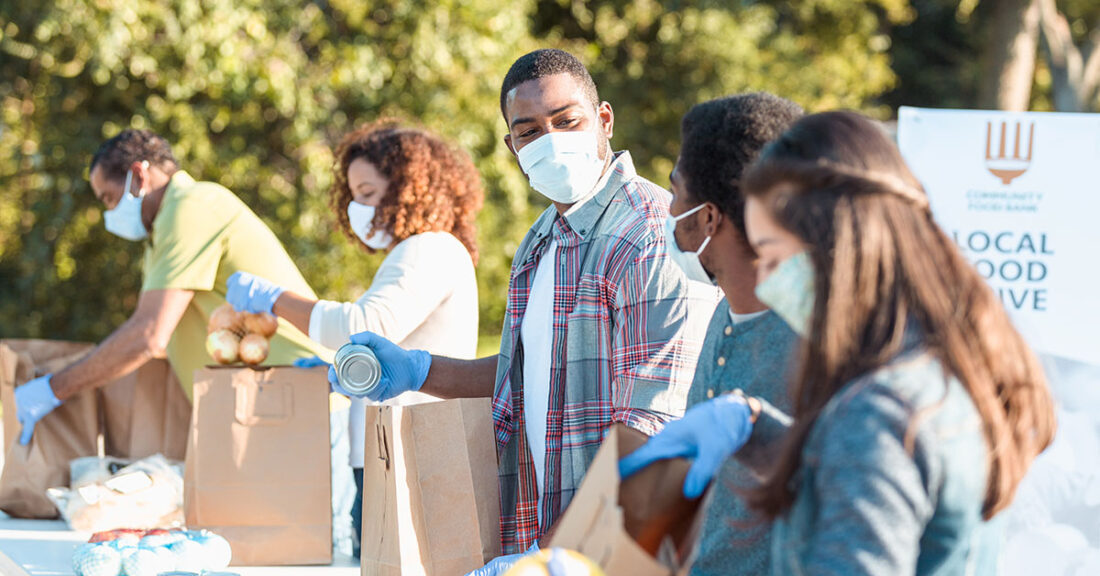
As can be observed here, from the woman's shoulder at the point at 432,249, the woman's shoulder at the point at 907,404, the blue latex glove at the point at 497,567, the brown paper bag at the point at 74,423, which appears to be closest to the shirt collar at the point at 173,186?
the brown paper bag at the point at 74,423

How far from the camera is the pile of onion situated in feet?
9.82

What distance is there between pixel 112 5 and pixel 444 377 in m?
5.53

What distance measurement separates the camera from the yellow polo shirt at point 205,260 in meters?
3.38

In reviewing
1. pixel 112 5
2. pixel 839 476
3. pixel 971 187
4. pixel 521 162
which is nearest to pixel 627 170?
pixel 521 162

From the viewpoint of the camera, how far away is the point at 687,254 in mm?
1812

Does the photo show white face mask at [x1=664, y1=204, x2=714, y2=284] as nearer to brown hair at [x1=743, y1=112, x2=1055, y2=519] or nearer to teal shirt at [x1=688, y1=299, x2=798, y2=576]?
teal shirt at [x1=688, y1=299, x2=798, y2=576]

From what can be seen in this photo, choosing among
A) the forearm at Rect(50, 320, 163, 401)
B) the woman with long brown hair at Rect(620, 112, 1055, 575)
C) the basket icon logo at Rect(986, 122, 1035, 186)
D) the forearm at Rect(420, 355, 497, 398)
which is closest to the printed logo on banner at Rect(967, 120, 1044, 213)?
the basket icon logo at Rect(986, 122, 1035, 186)

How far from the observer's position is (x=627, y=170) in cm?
234

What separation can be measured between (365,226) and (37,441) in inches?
55.4

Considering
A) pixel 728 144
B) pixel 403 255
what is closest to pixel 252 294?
pixel 403 255

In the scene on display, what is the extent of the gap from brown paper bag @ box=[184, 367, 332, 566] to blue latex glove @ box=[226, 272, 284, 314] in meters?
0.26

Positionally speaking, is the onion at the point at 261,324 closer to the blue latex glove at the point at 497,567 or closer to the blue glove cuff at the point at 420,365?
the blue glove cuff at the point at 420,365

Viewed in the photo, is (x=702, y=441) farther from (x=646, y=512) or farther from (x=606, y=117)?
(x=606, y=117)

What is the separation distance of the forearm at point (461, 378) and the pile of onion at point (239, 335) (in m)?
0.68
